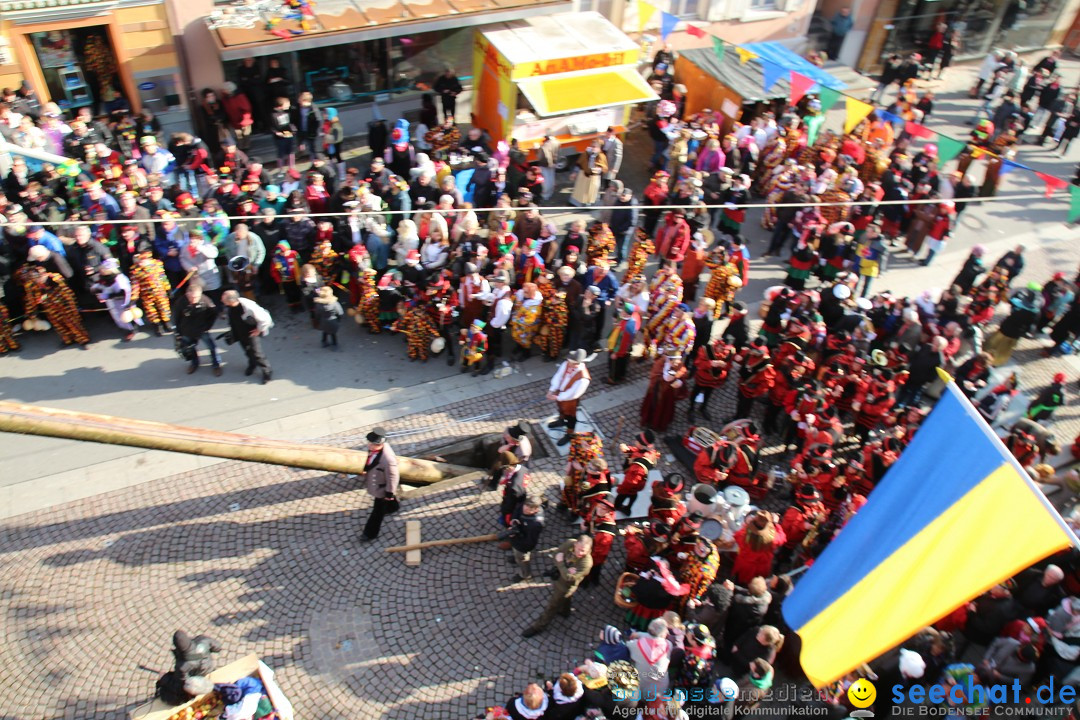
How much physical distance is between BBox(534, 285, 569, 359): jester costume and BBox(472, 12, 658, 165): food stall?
482 centimetres

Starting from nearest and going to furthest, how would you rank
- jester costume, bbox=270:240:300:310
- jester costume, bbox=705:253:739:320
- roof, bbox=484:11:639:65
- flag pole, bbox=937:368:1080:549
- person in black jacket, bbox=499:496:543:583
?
flag pole, bbox=937:368:1080:549 → person in black jacket, bbox=499:496:543:583 → jester costume, bbox=270:240:300:310 → jester costume, bbox=705:253:739:320 → roof, bbox=484:11:639:65

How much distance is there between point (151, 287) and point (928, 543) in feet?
32.2

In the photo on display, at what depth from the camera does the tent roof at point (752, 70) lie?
15531mm

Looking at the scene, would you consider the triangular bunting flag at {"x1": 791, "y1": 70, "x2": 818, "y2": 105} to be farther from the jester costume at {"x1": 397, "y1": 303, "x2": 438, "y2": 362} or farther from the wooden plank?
the wooden plank

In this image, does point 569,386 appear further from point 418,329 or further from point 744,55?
point 744,55

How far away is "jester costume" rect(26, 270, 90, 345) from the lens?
10359 mm

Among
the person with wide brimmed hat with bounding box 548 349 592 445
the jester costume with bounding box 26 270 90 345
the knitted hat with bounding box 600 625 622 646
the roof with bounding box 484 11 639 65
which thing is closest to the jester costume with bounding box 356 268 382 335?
the person with wide brimmed hat with bounding box 548 349 592 445

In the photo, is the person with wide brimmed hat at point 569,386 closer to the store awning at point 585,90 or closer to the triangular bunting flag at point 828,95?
the store awning at point 585,90

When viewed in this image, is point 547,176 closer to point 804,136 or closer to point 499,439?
point 804,136

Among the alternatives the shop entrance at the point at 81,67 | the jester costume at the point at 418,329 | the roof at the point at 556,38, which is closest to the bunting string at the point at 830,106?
the roof at the point at 556,38

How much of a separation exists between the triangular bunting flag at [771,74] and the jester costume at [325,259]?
9205mm

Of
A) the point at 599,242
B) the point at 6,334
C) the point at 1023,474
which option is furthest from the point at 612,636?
the point at 6,334

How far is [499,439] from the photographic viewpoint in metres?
9.90

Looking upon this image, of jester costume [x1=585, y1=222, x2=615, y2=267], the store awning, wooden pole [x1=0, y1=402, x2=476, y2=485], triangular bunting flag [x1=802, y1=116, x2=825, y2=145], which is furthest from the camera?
triangular bunting flag [x1=802, y1=116, x2=825, y2=145]
